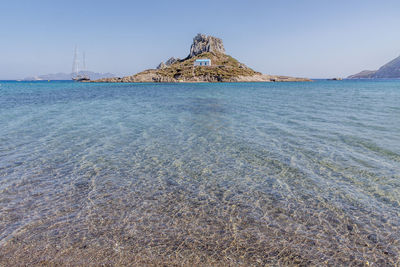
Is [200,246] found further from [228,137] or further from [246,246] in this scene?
[228,137]

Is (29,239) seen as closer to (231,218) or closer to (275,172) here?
(231,218)

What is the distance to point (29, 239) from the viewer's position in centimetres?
560

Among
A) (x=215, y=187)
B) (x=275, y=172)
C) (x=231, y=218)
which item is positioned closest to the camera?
(x=231, y=218)

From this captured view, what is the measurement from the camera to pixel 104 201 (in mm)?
7414

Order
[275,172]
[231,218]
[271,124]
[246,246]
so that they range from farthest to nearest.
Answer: [271,124] < [275,172] < [231,218] < [246,246]

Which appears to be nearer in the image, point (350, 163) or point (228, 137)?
point (350, 163)

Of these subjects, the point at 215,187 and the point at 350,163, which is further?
the point at 350,163

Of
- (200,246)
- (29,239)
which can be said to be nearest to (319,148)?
(200,246)

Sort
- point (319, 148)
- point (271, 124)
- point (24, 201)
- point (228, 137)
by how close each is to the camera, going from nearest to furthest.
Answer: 1. point (24, 201)
2. point (319, 148)
3. point (228, 137)
4. point (271, 124)

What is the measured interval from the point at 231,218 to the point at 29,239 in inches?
202

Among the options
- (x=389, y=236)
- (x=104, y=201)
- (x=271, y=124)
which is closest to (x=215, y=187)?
(x=104, y=201)

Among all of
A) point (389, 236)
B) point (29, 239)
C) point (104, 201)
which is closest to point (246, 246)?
point (389, 236)

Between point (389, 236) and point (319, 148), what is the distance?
7492 mm

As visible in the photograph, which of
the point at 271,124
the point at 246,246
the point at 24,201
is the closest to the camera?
the point at 246,246
